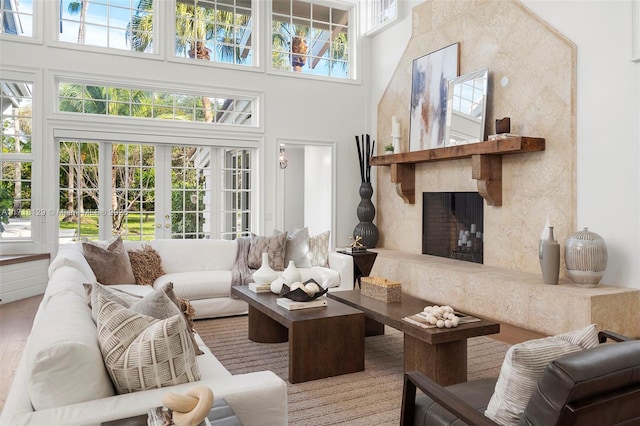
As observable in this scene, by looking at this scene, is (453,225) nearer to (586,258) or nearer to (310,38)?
(586,258)

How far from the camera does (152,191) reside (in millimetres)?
6434

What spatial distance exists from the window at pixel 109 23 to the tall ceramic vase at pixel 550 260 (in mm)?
5395

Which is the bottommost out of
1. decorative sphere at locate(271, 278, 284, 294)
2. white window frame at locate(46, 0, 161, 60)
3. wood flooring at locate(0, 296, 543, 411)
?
wood flooring at locate(0, 296, 543, 411)

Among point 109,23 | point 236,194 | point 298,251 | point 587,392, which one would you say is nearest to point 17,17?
point 109,23

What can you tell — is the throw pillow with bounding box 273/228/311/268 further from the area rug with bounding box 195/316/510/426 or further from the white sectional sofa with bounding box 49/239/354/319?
the area rug with bounding box 195/316/510/426

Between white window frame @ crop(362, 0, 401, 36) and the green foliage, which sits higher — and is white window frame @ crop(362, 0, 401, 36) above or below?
above

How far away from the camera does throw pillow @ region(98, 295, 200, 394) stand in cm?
165

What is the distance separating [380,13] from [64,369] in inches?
273

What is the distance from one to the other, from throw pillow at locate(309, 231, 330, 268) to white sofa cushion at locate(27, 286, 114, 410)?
367 cm

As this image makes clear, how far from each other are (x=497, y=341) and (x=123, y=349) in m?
3.18

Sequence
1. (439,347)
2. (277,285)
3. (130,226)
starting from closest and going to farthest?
(439,347) < (277,285) < (130,226)

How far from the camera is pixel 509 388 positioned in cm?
149

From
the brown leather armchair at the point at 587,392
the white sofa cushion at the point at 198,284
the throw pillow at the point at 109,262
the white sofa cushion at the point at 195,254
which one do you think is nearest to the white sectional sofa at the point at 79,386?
the brown leather armchair at the point at 587,392

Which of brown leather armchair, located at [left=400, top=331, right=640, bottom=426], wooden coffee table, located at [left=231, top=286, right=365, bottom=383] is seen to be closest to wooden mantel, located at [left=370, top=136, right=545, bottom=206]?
wooden coffee table, located at [left=231, top=286, right=365, bottom=383]
